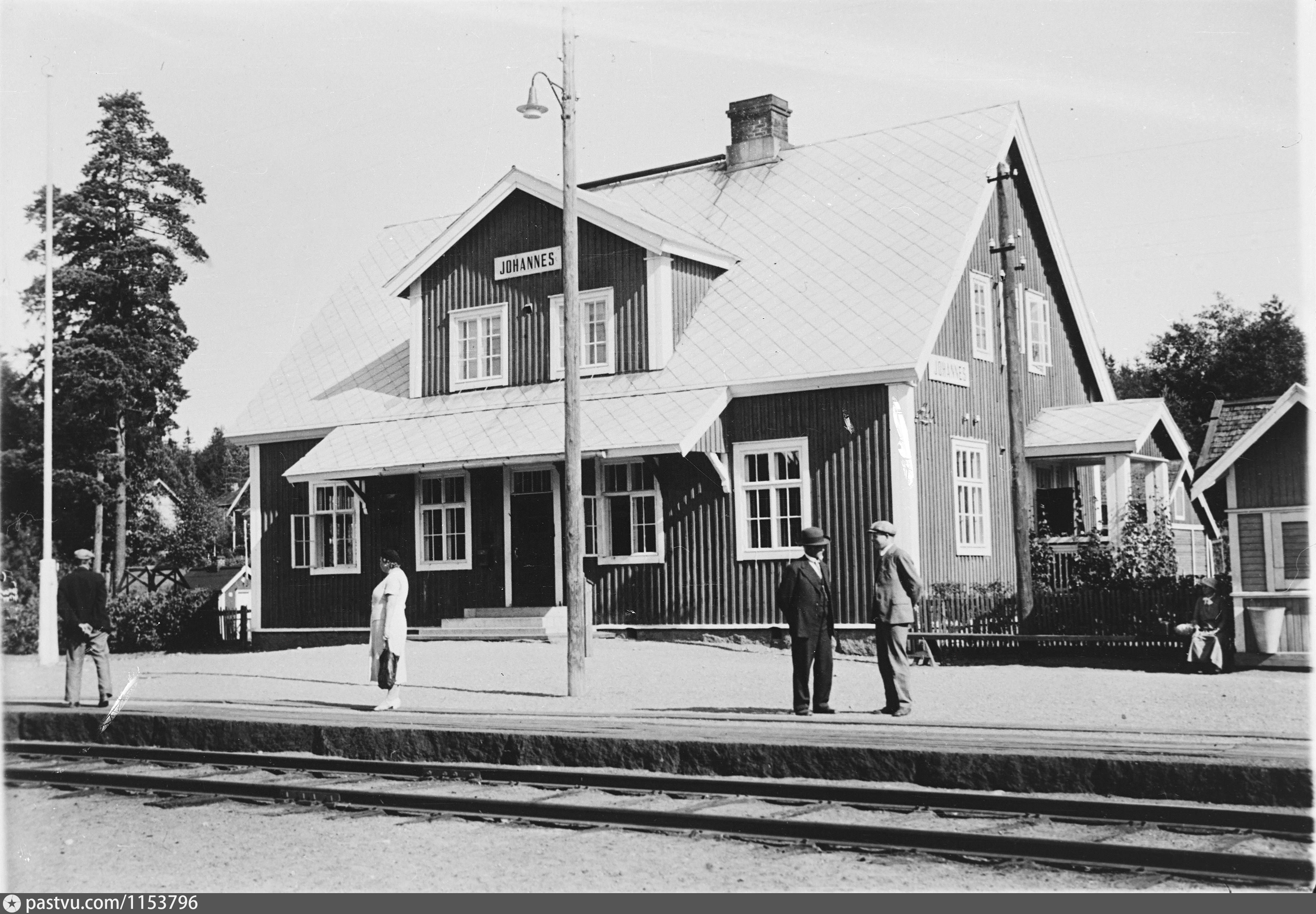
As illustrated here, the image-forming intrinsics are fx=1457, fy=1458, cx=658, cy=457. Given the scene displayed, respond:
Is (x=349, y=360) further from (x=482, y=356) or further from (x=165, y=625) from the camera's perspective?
(x=165, y=625)

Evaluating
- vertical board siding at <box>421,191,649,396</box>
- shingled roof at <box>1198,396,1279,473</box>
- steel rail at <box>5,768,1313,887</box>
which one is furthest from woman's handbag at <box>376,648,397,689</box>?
shingled roof at <box>1198,396,1279,473</box>

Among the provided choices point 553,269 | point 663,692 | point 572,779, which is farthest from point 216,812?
point 553,269

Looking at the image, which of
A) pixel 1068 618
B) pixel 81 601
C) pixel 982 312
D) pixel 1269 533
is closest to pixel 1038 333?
pixel 982 312

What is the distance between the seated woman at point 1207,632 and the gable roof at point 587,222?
413 inches

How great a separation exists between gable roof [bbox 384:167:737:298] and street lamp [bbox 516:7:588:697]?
668 centimetres

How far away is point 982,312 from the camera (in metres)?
25.2

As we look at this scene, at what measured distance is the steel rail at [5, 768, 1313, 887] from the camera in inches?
301

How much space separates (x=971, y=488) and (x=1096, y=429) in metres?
2.53

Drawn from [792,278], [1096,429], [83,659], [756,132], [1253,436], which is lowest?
[83,659]

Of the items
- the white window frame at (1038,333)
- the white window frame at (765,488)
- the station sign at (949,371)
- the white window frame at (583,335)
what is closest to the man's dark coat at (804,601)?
the white window frame at (765,488)

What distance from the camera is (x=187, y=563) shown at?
49.2 metres

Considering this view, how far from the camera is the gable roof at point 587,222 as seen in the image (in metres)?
24.5

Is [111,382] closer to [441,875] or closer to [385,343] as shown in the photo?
[385,343]

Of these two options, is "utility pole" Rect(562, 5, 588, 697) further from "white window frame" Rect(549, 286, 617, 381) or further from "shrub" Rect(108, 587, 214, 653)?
"shrub" Rect(108, 587, 214, 653)
